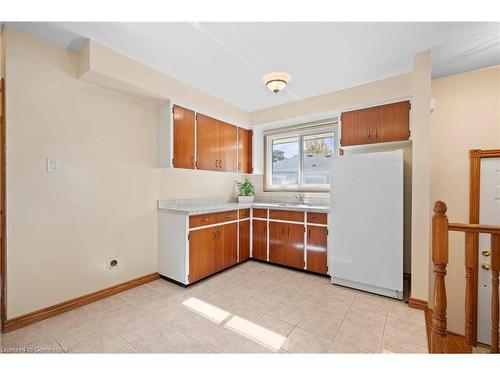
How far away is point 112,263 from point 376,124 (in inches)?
139

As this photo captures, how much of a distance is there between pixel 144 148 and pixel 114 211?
842 mm

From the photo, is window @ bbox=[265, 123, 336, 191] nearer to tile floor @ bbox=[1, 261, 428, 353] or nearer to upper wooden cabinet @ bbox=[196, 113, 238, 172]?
upper wooden cabinet @ bbox=[196, 113, 238, 172]

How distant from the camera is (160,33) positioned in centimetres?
190

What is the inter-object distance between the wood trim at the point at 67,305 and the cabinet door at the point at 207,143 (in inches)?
65.3

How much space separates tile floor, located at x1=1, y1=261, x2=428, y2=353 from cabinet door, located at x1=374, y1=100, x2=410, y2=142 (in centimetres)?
183

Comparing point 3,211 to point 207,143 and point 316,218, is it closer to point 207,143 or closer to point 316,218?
point 207,143

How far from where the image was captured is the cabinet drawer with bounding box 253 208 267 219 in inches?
134

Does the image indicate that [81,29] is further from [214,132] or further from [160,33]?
[214,132]

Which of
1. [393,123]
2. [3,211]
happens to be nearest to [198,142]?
[3,211]

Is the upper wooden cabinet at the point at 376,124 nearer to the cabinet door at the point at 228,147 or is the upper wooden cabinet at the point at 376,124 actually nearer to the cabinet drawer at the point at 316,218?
the cabinet drawer at the point at 316,218

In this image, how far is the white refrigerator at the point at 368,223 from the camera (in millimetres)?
2316

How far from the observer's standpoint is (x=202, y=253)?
2758mm

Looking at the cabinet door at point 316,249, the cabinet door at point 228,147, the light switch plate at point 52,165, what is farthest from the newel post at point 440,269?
the light switch plate at point 52,165
